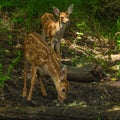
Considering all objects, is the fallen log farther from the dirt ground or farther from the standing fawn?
the standing fawn

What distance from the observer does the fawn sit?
1179 centimetres

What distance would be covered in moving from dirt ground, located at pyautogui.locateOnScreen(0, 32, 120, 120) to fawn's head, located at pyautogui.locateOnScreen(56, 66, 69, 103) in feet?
0.44

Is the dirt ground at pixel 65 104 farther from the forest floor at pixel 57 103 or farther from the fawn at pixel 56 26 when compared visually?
the fawn at pixel 56 26

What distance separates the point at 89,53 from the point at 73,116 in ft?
17.5

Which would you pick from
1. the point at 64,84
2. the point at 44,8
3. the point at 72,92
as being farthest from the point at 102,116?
the point at 44,8

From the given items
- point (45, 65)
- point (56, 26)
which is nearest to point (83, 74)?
point (45, 65)

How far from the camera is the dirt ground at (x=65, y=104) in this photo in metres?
7.35

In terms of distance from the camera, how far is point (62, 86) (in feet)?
28.0

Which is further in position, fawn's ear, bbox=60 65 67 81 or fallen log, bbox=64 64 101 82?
fallen log, bbox=64 64 101 82

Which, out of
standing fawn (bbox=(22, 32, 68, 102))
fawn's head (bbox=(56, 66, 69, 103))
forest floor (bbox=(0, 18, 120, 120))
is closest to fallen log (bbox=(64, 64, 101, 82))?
forest floor (bbox=(0, 18, 120, 120))

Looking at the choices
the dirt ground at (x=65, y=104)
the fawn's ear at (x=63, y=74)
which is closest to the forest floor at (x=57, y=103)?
the dirt ground at (x=65, y=104)

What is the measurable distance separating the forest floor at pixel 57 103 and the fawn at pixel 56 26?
1.62 ft

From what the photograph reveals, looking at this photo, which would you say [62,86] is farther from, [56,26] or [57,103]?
[56,26]

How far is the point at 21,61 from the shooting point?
10984mm
